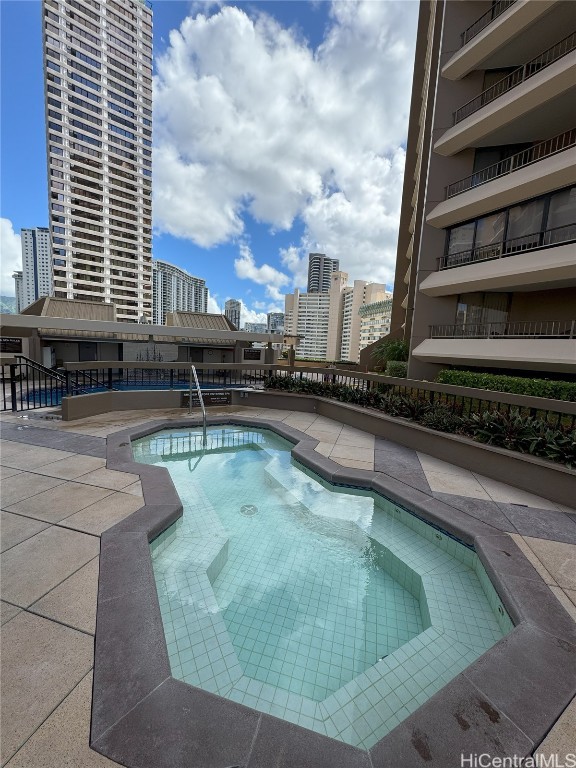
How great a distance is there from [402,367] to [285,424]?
339 inches

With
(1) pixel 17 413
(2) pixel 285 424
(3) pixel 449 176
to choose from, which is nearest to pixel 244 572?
(2) pixel 285 424

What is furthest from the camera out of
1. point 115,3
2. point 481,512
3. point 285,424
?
point 115,3

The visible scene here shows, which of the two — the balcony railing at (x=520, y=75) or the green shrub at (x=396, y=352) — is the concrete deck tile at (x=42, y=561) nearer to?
the green shrub at (x=396, y=352)

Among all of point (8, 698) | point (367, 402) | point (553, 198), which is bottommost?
point (8, 698)

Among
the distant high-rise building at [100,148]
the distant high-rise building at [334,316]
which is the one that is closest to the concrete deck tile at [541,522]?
the distant high-rise building at [100,148]

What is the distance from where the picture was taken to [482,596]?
3.96 m

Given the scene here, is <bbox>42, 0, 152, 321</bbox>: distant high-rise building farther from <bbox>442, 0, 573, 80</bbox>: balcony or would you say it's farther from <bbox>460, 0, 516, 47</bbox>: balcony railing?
<bbox>442, 0, 573, 80</bbox>: balcony

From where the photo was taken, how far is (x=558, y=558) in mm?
4270

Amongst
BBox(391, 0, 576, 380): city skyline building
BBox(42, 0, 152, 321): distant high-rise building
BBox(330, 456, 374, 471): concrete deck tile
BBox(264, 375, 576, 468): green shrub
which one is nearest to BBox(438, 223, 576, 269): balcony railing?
BBox(391, 0, 576, 380): city skyline building

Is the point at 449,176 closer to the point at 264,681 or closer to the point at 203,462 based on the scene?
the point at 203,462

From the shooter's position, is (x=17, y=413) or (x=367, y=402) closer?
(x=17, y=413)

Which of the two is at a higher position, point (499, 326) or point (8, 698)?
point (499, 326)

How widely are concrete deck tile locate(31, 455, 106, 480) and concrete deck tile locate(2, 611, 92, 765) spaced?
137 inches

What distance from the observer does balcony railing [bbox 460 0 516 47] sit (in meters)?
12.7
